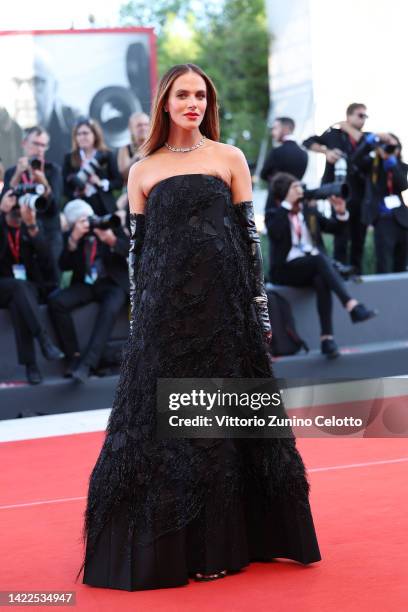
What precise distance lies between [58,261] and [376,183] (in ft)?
9.20

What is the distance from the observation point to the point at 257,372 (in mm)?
3918

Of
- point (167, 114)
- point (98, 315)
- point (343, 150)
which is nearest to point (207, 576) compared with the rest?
point (167, 114)

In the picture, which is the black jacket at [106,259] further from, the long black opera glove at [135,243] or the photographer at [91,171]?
the long black opera glove at [135,243]

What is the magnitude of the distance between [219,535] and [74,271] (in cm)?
457

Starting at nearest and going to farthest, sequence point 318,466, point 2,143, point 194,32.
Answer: point 318,466
point 2,143
point 194,32

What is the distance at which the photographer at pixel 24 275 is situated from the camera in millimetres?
7742

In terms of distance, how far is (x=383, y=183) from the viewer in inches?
380

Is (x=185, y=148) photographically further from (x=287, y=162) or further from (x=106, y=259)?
(x=287, y=162)

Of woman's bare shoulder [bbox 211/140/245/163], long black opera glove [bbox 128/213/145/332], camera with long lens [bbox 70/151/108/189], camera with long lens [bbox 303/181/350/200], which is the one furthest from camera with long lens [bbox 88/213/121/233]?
woman's bare shoulder [bbox 211/140/245/163]

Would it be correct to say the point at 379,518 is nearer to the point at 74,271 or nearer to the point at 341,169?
the point at 74,271

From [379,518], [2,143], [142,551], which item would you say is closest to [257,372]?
[142,551]

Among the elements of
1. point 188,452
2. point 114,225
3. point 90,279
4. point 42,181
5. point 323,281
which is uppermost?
point 42,181

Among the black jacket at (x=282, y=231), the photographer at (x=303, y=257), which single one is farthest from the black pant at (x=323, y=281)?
the black jacket at (x=282, y=231)

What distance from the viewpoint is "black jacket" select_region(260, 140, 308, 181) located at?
→ 933 centimetres
